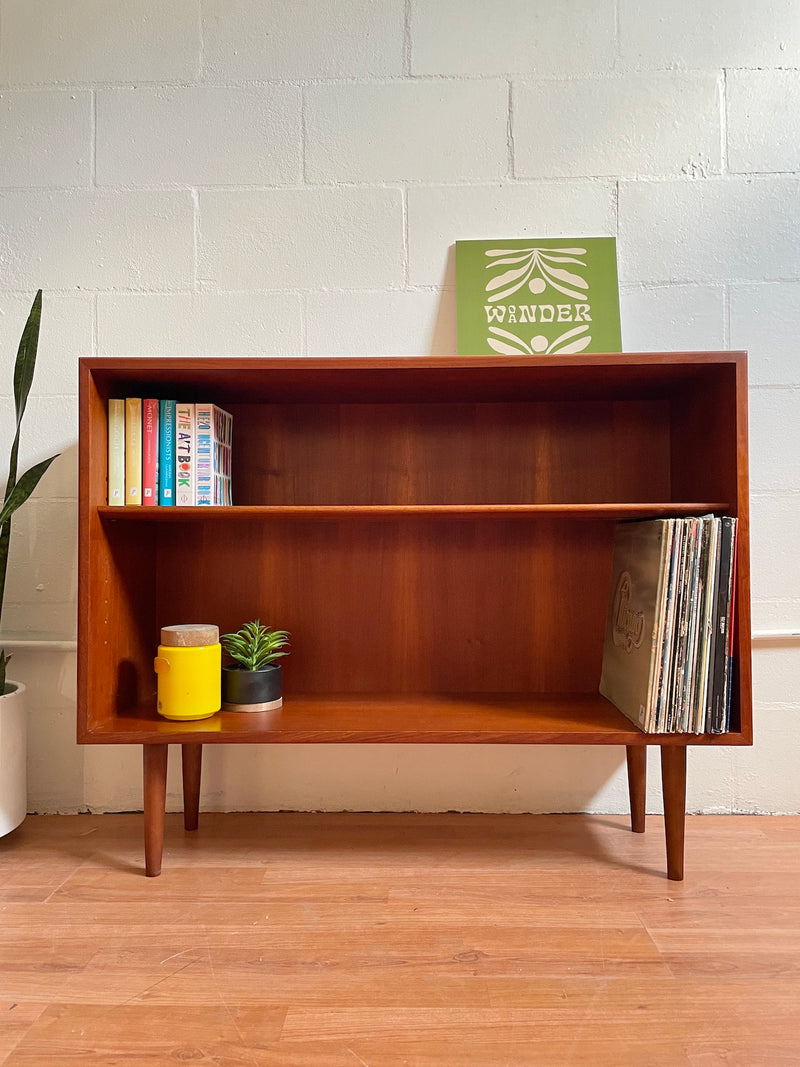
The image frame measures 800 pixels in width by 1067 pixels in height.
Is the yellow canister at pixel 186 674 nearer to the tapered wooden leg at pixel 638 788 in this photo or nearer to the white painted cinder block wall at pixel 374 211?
the white painted cinder block wall at pixel 374 211

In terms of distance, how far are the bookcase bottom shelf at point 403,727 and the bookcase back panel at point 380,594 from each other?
0.15 metres

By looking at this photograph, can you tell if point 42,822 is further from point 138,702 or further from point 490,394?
point 490,394

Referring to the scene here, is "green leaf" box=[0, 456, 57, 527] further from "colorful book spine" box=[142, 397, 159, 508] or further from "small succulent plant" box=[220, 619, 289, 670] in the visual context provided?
"small succulent plant" box=[220, 619, 289, 670]

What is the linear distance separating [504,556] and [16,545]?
108 cm

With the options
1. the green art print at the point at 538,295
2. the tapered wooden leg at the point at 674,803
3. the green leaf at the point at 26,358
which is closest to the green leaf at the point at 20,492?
the green leaf at the point at 26,358

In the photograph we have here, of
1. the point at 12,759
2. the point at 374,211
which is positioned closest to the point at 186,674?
the point at 12,759

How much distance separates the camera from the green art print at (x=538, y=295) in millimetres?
1583

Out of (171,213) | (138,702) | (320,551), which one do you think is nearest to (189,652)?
(138,702)

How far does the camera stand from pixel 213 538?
62.4 inches

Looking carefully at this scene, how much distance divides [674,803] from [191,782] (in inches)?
37.5

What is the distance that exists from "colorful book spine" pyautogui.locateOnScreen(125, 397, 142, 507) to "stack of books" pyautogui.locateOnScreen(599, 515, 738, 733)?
Result: 93 cm

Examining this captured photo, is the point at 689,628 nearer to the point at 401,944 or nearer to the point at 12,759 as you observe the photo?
the point at 401,944

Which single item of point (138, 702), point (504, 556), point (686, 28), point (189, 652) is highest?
point (686, 28)

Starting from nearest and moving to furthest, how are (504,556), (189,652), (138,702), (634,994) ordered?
(634,994) → (189,652) → (138,702) → (504,556)
